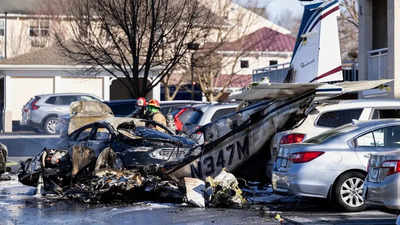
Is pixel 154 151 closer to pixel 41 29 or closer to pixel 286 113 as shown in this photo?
pixel 286 113

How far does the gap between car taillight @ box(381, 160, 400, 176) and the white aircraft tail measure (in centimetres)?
495

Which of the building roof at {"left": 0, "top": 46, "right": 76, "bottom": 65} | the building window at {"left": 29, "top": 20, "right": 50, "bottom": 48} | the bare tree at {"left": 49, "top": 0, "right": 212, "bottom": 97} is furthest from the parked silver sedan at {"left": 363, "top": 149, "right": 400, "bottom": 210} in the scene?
the building window at {"left": 29, "top": 20, "right": 50, "bottom": 48}

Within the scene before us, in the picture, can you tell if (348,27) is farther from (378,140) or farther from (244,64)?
(378,140)

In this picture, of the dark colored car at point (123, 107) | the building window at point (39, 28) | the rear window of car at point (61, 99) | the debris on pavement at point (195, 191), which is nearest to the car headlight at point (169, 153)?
the debris on pavement at point (195, 191)

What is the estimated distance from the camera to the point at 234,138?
41.3 feet

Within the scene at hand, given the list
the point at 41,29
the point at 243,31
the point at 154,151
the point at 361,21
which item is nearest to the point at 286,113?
the point at 154,151

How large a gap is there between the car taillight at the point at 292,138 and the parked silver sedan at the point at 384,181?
3066mm

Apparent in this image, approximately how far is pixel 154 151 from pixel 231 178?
2.52 metres

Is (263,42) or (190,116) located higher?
(263,42)

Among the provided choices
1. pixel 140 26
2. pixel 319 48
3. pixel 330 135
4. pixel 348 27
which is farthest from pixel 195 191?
pixel 348 27

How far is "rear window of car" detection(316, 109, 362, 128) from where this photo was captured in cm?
1229

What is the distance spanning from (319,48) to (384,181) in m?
5.45

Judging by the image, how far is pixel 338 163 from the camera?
10516 mm

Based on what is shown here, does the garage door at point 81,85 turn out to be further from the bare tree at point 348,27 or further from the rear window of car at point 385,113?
the rear window of car at point 385,113
